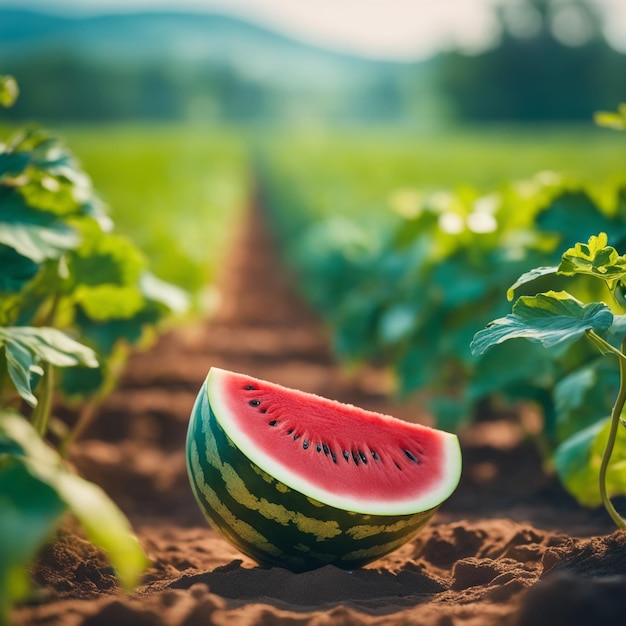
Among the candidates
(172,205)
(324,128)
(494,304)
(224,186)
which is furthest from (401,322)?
(324,128)

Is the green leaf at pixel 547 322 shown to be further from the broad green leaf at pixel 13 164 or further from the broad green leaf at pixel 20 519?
the broad green leaf at pixel 13 164

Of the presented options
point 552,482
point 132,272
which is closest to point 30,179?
point 132,272

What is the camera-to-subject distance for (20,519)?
1.12 m

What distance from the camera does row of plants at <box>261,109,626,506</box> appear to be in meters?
2.72

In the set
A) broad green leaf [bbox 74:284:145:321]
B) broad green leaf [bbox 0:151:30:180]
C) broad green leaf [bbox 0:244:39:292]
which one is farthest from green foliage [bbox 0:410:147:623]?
broad green leaf [bbox 74:284:145:321]

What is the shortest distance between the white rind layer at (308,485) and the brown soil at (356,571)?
0.20 m

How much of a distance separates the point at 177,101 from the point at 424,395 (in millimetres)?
94728

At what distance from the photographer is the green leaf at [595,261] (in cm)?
176

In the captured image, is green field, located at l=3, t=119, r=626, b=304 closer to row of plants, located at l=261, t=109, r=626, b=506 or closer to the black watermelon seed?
row of plants, located at l=261, t=109, r=626, b=506

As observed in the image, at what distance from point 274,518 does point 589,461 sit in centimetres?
105

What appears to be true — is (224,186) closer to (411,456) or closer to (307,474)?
(411,456)

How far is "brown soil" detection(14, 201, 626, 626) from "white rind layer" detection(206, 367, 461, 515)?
20cm

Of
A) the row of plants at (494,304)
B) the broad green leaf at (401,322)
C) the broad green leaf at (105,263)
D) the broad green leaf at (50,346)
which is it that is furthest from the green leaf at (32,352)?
the broad green leaf at (401,322)

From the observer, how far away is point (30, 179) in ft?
9.06
